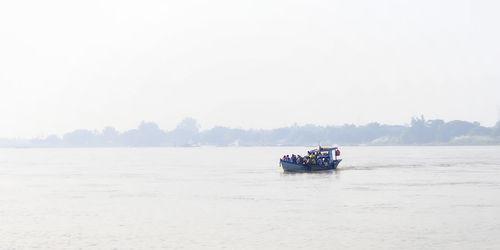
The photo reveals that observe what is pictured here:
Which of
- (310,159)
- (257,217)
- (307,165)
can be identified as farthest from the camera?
(310,159)

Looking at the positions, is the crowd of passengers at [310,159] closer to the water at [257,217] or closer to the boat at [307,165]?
the boat at [307,165]

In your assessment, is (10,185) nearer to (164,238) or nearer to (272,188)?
(272,188)

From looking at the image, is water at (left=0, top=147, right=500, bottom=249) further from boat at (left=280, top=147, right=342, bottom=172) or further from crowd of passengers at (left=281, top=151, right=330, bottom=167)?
crowd of passengers at (left=281, top=151, right=330, bottom=167)

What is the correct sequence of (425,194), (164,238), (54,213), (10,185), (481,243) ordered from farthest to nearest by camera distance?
(10,185)
(425,194)
(54,213)
(164,238)
(481,243)

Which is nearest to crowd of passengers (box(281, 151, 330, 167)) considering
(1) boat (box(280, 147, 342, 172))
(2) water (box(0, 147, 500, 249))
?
(1) boat (box(280, 147, 342, 172))

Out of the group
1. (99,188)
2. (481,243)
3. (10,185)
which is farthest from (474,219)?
(10,185)

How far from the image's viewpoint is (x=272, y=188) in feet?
238

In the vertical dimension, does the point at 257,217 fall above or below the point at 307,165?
below

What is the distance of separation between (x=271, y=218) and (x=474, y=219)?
14083mm

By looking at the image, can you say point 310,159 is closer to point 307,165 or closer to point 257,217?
point 307,165

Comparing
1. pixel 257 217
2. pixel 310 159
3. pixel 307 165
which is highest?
pixel 310 159

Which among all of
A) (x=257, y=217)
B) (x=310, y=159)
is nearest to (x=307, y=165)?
(x=310, y=159)

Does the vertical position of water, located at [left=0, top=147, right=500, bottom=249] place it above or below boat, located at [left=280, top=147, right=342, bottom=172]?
below

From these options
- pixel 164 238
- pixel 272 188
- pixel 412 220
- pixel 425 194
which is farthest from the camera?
pixel 272 188
